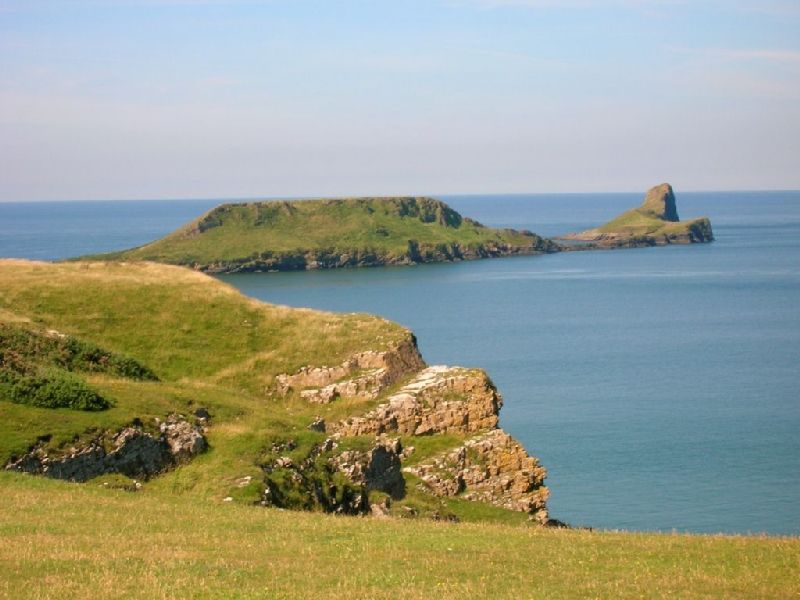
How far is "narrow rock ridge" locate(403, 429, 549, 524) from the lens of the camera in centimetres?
4319

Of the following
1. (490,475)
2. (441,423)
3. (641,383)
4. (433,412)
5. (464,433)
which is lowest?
(641,383)

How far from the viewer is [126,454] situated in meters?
31.1

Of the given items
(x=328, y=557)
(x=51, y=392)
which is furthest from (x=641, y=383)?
(x=328, y=557)

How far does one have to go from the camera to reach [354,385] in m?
47.8

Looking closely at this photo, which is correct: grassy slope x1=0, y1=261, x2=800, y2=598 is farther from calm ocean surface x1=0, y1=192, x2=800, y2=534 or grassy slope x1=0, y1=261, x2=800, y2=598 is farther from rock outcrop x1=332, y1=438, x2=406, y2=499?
calm ocean surface x1=0, y1=192, x2=800, y2=534

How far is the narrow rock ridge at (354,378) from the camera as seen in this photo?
1876 inches

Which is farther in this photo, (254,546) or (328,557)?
(254,546)

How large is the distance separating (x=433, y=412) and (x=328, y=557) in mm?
27072

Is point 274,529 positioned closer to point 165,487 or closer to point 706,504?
point 165,487

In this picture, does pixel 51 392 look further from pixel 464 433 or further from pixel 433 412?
pixel 464 433

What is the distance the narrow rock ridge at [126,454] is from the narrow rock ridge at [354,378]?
13.5m

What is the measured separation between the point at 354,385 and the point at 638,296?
416 ft

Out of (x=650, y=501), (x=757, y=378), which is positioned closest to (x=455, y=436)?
(x=650, y=501)

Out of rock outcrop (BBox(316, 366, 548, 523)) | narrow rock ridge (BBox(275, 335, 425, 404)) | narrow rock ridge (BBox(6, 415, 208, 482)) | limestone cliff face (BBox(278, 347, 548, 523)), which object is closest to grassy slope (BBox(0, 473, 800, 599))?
narrow rock ridge (BBox(6, 415, 208, 482))
